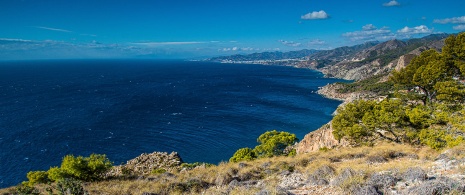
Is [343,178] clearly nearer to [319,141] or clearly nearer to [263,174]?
[263,174]

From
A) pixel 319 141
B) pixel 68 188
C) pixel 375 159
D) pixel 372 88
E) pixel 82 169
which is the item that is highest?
pixel 68 188

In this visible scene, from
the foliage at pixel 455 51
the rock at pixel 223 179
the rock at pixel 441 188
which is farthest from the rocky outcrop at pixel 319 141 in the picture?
the rock at pixel 441 188

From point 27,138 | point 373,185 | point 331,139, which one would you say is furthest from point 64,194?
point 27,138

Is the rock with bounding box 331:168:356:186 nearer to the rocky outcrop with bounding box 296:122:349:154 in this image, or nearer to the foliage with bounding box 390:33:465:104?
the foliage with bounding box 390:33:465:104

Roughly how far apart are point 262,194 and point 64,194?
10.6 m

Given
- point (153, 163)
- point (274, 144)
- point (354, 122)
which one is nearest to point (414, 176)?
point (354, 122)

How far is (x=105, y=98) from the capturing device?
124 m

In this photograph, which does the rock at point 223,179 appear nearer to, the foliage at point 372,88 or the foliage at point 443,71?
the foliage at point 443,71

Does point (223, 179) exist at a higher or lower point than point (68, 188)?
lower

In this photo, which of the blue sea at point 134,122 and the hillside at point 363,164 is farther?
the blue sea at point 134,122

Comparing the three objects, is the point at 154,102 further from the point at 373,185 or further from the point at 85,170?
the point at 373,185

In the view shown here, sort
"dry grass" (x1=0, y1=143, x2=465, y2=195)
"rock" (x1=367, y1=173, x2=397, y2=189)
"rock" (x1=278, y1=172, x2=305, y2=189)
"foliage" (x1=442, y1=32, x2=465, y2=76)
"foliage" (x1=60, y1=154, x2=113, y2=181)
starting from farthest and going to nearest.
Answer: "foliage" (x1=442, y1=32, x2=465, y2=76) → "foliage" (x1=60, y1=154, x2=113, y2=181) → "dry grass" (x1=0, y1=143, x2=465, y2=195) → "rock" (x1=278, y1=172, x2=305, y2=189) → "rock" (x1=367, y1=173, x2=397, y2=189)

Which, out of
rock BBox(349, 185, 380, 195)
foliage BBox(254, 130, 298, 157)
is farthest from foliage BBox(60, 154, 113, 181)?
foliage BBox(254, 130, 298, 157)

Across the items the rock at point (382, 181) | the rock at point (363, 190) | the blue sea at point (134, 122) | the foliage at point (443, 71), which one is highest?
the foliage at point (443, 71)
